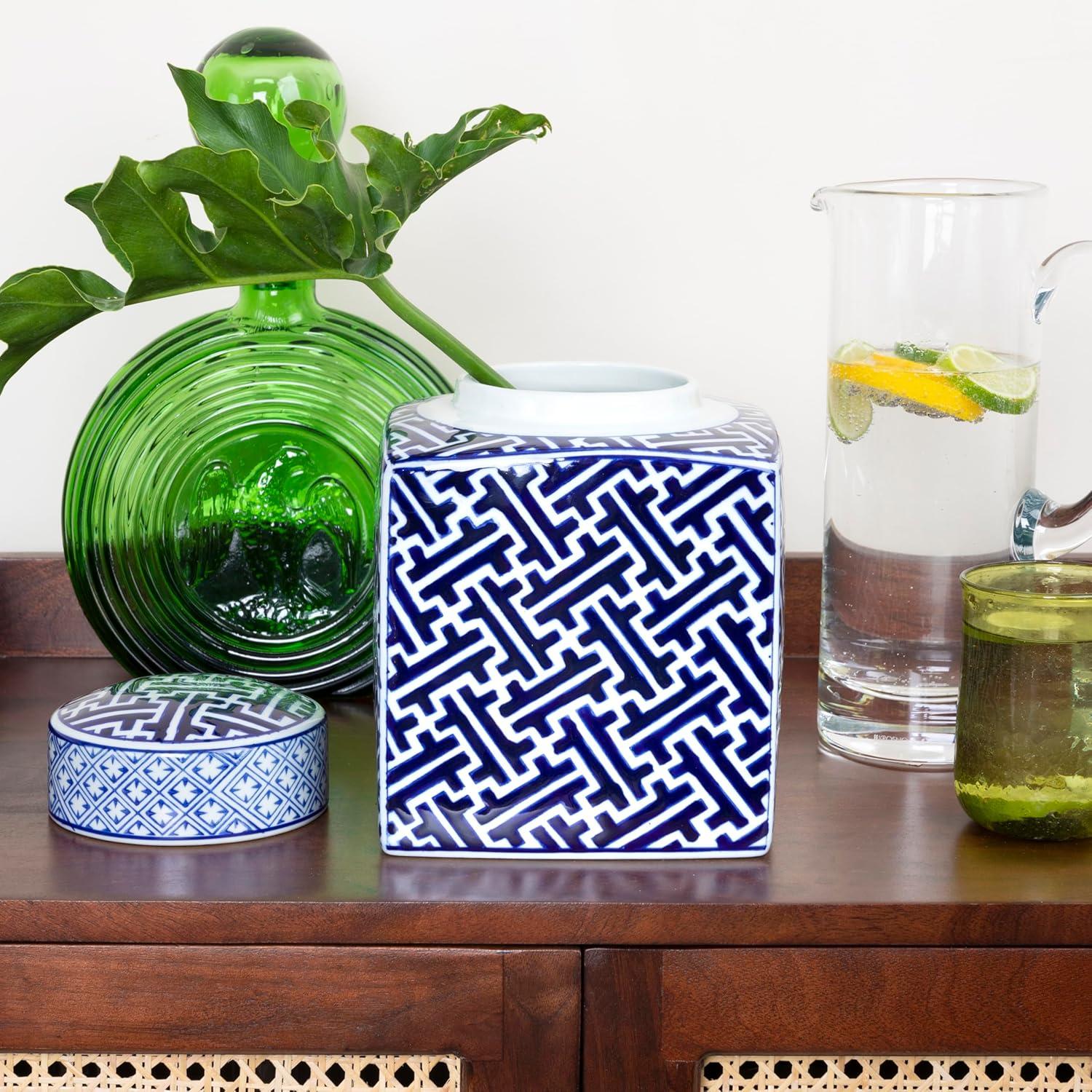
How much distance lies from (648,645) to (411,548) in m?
0.12

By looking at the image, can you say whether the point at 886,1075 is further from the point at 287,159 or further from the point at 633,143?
the point at 633,143

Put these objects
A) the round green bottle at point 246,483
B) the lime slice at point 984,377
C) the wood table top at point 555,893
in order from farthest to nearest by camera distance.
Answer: the round green bottle at point 246,483 < the lime slice at point 984,377 < the wood table top at point 555,893

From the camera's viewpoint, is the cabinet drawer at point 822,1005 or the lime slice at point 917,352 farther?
the lime slice at point 917,352

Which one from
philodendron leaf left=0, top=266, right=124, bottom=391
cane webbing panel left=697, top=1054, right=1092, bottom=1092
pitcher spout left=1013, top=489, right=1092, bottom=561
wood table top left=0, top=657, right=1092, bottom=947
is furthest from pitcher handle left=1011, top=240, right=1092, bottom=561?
philodendron leaf left=0, top=266, right=124, bottom=391

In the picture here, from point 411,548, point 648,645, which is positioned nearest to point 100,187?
Result: point 411,548

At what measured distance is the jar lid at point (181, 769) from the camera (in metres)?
0.64

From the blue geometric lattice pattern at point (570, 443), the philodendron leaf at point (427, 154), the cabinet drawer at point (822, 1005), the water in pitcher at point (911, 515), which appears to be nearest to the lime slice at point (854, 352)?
the water in pitcher at point (911, 515)

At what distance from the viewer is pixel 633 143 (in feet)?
3.25

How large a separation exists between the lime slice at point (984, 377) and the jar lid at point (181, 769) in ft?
1.22

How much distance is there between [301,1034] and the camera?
605 mm

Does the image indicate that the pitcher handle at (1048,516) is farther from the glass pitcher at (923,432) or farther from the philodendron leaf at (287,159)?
the philodendron leaf at (287,159)

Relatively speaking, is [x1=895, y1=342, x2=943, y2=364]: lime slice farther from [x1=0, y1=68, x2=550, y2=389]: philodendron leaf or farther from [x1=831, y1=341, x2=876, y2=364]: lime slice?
[x1=0, y1=68, x2=550, y2=389]: philodendron leaf

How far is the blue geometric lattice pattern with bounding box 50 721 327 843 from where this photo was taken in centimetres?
64

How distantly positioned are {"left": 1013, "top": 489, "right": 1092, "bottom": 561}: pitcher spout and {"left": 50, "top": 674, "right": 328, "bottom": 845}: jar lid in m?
0.38
